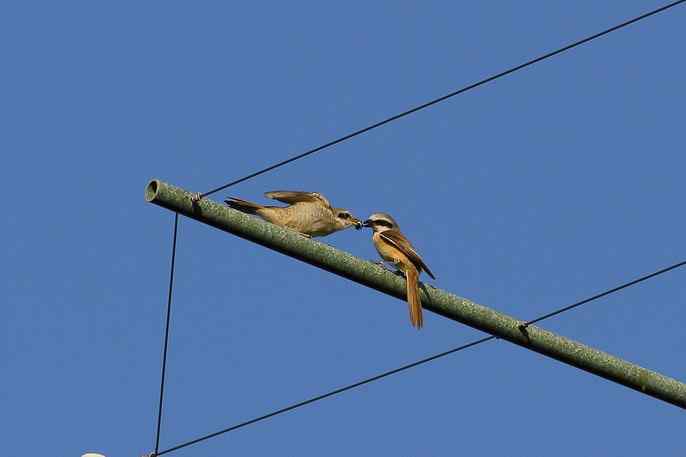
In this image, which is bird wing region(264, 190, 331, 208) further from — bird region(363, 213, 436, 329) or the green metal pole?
the green metal pole

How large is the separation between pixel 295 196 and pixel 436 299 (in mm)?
4732

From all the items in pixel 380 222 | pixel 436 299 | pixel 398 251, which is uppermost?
Answer: pixel 380 222

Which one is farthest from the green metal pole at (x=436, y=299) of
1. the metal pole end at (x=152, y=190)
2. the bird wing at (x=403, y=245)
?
the bird wing at (x=403, y=245)

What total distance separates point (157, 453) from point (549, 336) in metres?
2.83

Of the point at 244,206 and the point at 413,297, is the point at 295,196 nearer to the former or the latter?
the point at 244,206

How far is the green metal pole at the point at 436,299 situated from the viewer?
35.6 ft

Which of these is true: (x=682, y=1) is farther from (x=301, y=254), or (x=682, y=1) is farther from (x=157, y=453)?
(x=157, y=453)

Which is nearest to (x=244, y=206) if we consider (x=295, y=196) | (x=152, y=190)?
(x=295, y=196)

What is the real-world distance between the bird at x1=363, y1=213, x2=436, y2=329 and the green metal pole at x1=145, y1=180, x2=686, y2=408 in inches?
17.4

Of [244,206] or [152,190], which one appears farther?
[244,206]

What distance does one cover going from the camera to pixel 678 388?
1134 centimetres

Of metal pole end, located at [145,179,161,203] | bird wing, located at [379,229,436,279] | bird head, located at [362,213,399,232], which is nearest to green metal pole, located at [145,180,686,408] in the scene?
metal pole end, located at [145,179,161,203]

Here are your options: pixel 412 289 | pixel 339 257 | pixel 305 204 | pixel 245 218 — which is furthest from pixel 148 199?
pixel 305 204

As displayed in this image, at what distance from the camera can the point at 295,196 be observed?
16344mm
